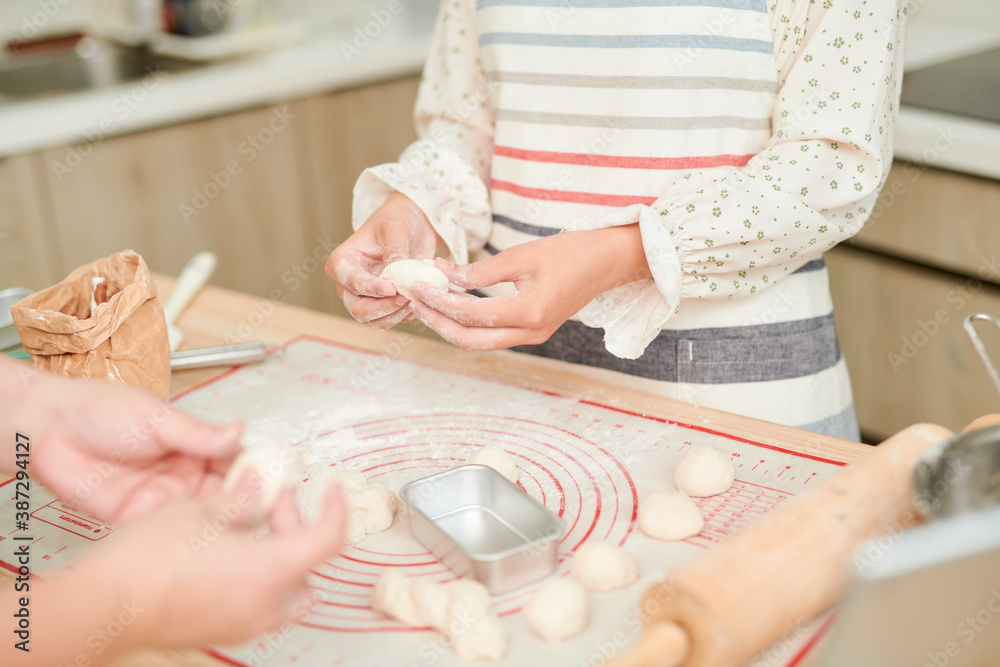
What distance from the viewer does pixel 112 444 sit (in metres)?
0.59

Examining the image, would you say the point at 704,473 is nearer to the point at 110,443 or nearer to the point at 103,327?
the point at 110,443

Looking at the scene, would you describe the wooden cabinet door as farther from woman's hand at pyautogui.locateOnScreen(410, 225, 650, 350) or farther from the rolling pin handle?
the rolling pin handle

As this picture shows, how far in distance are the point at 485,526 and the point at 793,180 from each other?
1.42 feet

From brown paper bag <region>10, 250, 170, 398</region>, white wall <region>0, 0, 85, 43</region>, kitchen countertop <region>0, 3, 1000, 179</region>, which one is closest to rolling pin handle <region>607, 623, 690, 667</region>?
brown paper bag <region>10, 250, 170, 398</region>

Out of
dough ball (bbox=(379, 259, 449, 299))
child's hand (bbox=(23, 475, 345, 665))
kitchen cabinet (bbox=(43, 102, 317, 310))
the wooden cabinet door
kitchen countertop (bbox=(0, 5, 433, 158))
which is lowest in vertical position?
the wooden cabinet door

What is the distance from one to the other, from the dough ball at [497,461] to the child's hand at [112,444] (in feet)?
0.72

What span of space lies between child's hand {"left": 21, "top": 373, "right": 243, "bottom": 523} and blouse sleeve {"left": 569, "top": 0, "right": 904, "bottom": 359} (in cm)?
41

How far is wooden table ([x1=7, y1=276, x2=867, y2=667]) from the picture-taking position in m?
0.80

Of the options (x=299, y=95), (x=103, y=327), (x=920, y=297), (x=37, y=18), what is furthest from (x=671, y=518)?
(x=37, y=18)

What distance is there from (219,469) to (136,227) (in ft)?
4.50

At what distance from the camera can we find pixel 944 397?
153 centimetres

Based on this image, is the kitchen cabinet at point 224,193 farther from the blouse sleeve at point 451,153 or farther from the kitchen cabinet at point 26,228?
the blouse sleeve at point 451,153

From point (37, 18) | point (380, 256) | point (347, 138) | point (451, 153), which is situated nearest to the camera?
point (380, 256)

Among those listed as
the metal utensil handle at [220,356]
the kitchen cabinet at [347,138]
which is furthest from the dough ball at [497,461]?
the kitchen cabinet at [347,138]
